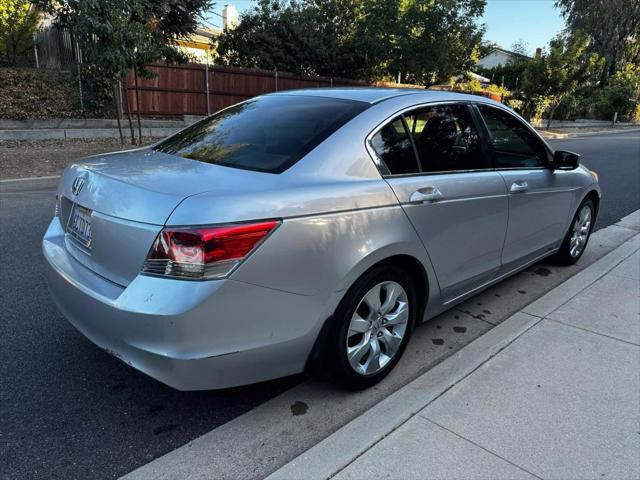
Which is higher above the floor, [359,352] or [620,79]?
[620,79]

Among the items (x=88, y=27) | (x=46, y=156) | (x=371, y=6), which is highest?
(x=371, y=6)

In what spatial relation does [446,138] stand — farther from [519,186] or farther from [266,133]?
[266,133]

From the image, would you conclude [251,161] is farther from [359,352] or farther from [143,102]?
[143,102]

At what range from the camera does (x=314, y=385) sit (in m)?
2.95

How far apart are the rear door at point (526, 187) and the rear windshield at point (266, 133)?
1.33 meters

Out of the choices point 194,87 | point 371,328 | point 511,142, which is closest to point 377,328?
point 371,328

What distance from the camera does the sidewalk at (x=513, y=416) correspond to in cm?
229

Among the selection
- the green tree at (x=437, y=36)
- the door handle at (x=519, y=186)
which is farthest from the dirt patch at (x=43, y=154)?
the green tree at (x=437, y=36)

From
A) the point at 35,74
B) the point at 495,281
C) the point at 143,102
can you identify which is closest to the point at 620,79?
the point at 143,102

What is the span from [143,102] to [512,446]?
16604 mm

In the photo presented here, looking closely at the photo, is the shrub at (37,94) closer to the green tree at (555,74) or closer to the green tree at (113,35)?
the green tree at (113,35)

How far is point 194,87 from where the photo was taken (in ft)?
58.4

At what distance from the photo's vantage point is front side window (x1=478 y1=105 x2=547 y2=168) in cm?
374

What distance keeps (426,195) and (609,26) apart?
5051cm
